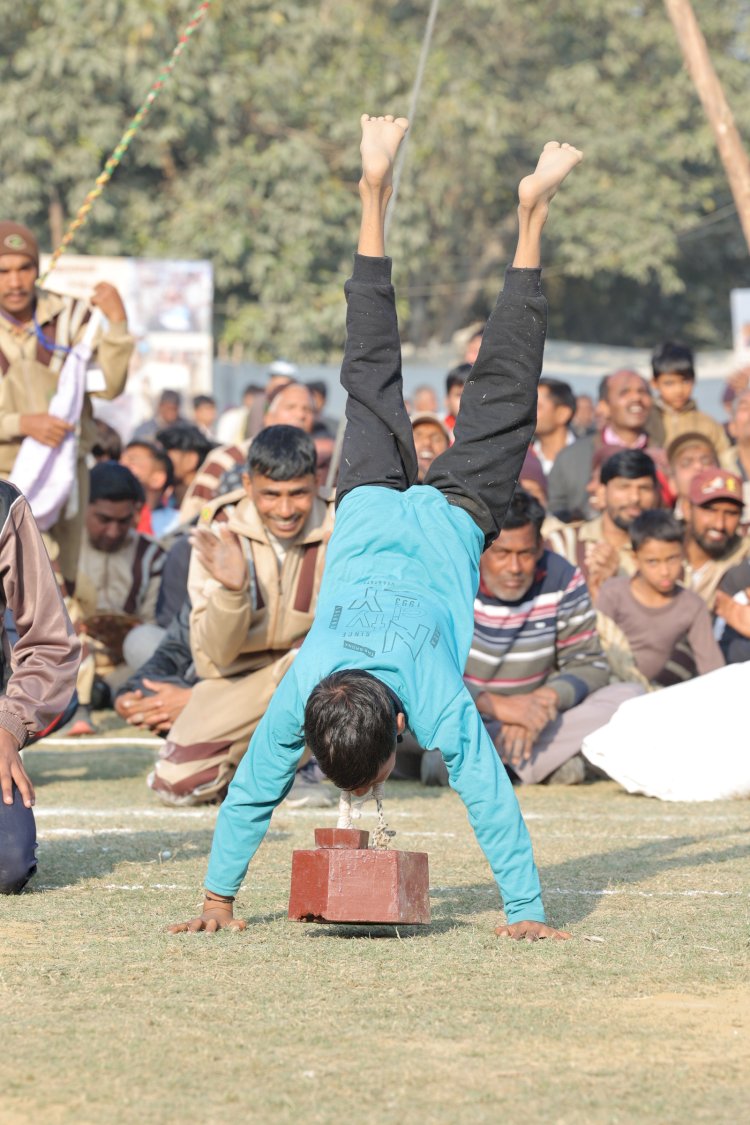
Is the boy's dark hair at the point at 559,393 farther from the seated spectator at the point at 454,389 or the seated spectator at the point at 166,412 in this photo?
the seated spectator at the point at 166,412

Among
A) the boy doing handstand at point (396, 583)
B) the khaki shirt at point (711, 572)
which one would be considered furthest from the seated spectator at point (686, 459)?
the boy doing handstand at point (396, 583)

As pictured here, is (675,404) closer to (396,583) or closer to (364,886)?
(396,583)

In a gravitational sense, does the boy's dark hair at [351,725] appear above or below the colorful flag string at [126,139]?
below

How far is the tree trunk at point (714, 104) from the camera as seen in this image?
454 inches

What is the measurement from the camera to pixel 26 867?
5121mm

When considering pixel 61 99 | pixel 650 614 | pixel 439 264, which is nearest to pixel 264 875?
pixel 650 614

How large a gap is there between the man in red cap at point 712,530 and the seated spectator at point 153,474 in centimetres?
432

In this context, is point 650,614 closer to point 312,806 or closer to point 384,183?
point 312,806

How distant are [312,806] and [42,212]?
24366 millimetres

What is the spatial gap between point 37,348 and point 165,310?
14463 mm

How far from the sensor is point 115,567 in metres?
10.7

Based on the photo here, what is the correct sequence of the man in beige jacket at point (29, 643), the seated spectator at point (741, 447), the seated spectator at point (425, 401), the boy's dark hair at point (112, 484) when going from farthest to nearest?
1. the seated spectator at point (425, 401)
2. the seated spectator at point (741, 447)
3. the boy's dark hair at point (112, 484)
4. the man in beige jacket at point (29, 643)

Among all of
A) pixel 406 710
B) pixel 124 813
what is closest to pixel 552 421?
pixel 124 813

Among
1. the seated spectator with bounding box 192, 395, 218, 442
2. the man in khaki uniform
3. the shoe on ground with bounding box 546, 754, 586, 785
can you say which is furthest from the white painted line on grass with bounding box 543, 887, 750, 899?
the seated spectator with bounding box 192, 395, 218, 442
